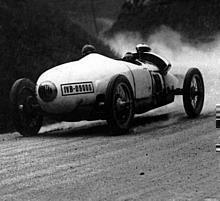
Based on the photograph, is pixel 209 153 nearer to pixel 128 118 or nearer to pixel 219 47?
pixel 128 118

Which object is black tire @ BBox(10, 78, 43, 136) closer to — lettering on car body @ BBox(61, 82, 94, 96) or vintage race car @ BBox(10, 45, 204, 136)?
vintage race car @ BBox(10, 45, 204, 136)

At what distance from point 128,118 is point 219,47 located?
79.2 ft

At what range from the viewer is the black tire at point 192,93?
12.6 meters

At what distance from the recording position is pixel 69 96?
10.6 meters

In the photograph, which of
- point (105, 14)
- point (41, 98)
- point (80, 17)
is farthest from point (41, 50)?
point (105, 14)

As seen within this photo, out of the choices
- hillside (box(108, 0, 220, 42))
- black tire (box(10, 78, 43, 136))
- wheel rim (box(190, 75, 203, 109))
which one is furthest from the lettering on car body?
hillside (box(108, 0, 220, 42))

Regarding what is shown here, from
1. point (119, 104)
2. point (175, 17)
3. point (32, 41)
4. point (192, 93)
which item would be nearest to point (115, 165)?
point (119, 104)

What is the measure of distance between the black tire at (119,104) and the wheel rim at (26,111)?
167cm

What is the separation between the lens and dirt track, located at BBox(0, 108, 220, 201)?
20.6 ft

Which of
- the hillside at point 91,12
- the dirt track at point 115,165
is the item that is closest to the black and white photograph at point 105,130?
the dirt track at point 115,165

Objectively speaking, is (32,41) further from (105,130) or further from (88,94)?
(88,94)

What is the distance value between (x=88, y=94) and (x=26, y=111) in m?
1.43

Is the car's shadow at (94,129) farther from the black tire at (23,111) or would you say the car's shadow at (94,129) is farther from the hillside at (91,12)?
the hillside at (91,12)

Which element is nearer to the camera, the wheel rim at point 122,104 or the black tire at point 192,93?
the wheel rim at point 122,104
